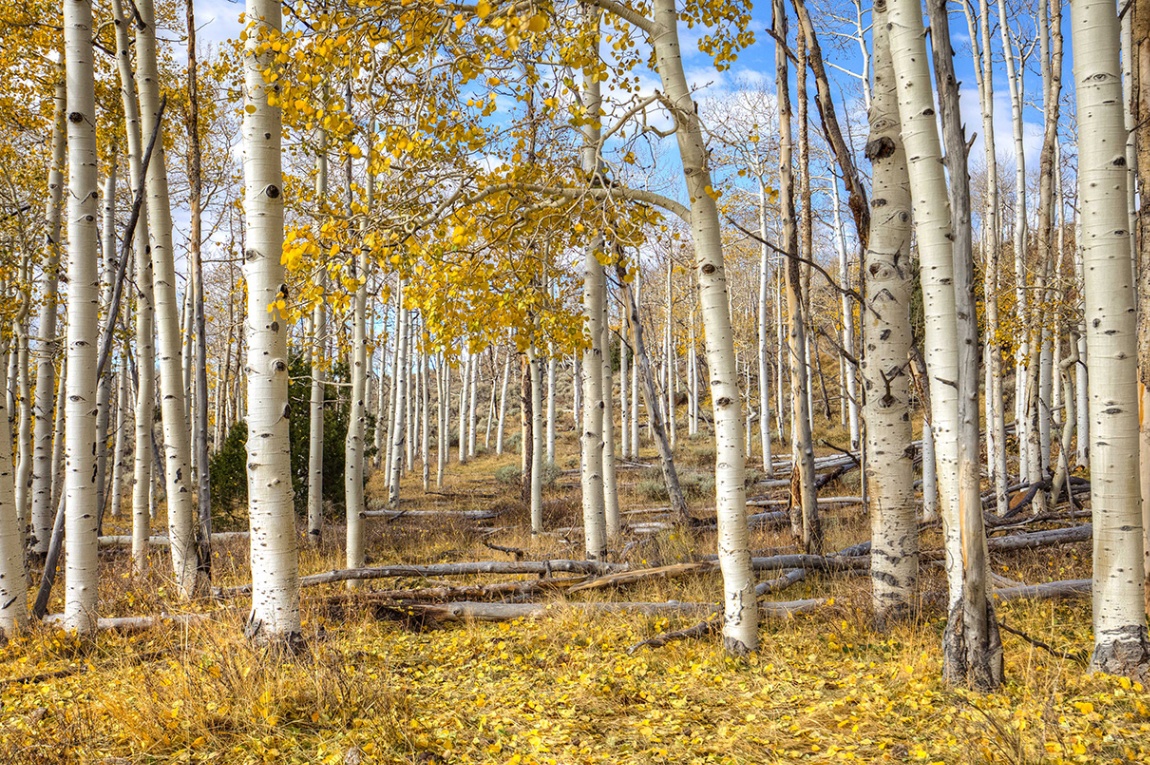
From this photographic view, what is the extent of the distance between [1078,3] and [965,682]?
3525 millimetres

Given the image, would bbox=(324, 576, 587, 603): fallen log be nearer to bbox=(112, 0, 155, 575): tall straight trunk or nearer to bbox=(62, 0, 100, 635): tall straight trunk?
bbox=(62, 0, 100, 635): tall straight trunk

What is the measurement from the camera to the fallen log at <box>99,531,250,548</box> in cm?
965

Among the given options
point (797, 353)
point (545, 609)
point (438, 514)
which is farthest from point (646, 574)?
point (438, 514)

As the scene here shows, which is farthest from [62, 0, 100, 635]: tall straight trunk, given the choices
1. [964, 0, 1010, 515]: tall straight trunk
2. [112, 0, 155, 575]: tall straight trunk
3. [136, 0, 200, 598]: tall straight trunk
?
[964, 0, 1010, 515]: tall straight trunk

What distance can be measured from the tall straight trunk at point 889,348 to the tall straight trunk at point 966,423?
51.5 inches

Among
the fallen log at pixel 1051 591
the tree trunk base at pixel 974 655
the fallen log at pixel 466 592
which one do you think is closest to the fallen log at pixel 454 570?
the fallen log at pixel 466 592

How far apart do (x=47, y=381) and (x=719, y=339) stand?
815 centimetres

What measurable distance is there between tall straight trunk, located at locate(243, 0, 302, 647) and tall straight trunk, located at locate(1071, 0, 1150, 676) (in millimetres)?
4468

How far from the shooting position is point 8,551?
5.04m

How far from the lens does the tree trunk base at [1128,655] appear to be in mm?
3494

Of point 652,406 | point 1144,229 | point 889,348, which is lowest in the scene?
point 652,406

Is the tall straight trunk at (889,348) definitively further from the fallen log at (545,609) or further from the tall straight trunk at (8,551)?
the tall straight trunk at (8,551)

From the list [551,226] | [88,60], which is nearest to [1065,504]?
[551,226]

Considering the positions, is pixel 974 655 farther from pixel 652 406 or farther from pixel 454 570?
pixel 652 406
